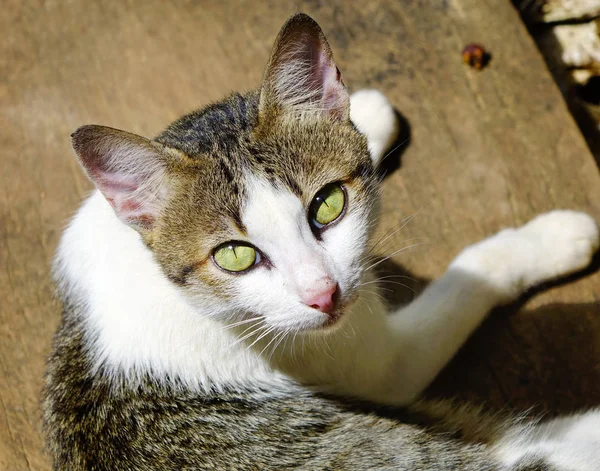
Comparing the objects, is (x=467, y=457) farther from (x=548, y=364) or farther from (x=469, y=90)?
(x=469, y=90)

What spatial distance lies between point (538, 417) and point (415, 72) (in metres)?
1.61

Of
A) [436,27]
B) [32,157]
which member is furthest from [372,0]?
[32,157]

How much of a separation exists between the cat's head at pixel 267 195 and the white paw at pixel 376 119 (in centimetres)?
79

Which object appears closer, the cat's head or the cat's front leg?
the cat's head

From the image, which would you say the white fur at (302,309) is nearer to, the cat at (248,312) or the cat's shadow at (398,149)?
the cat at (248,312)

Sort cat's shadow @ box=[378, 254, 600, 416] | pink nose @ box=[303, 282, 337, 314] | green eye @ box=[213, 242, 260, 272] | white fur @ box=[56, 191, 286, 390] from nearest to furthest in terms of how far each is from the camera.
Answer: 1. pink nose @ box=[303, 282, 337, 314]
2. green eye @ box=[213, 242, 260, 272]
3. white fur @ box=[56, 191, 286, 390]
4. cat's shadow @ box=[378, 254, 600, 416]

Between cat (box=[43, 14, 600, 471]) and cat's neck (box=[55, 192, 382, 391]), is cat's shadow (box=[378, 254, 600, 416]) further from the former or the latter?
cat's neck (box=[55, 192, 382, 391])

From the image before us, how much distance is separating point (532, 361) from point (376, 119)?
1.19m

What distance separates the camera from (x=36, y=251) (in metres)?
2.82

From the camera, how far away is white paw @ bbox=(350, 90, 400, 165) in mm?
2781

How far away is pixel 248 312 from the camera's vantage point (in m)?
1.89

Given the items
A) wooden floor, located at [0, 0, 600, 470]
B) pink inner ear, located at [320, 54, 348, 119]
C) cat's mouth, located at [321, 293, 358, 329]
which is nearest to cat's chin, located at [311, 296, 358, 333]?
cat's mouth, located at [321, 293, 358, 329]

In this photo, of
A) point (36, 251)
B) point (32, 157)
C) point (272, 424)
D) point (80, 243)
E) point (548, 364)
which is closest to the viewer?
point (272, 424)

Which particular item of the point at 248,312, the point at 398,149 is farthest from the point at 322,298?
the point at 398,149
